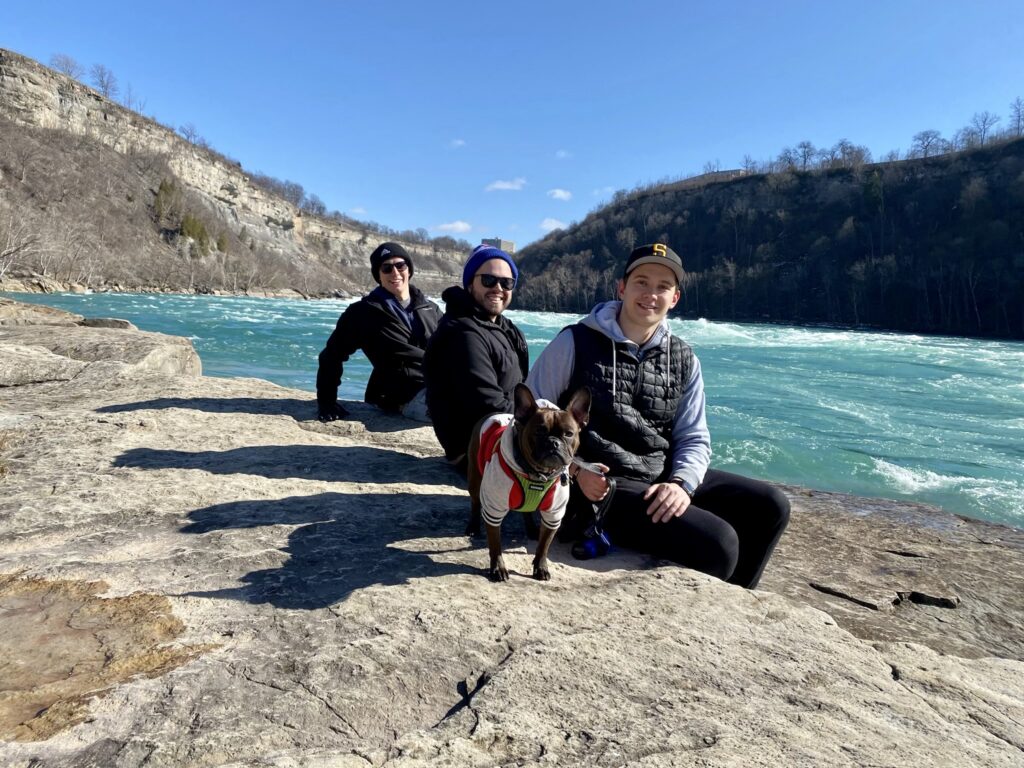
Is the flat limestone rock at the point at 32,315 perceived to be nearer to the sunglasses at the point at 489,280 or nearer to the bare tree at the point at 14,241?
the sunglasses at the point at 489,280

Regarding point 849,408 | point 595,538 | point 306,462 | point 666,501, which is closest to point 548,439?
point 666,501

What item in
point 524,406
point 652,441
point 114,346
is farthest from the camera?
point 114,346

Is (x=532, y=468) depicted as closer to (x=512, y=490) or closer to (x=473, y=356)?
(x=512, y=490)

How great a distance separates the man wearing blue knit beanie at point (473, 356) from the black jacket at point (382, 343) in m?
1.42

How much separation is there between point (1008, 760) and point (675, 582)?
1.28 meters

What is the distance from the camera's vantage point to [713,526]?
301 cm

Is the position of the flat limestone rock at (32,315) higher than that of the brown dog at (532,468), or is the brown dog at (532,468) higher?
the flat limestone rock at (32,315)

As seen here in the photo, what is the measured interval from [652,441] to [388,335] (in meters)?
2.99

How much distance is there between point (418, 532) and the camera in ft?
10.5

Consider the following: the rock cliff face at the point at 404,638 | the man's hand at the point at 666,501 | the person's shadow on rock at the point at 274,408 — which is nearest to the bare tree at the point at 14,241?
the person's shadow on rock at the point at 274,408

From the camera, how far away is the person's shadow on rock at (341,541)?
240 cm

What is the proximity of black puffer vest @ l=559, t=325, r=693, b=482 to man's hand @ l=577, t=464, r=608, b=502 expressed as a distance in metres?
0.22

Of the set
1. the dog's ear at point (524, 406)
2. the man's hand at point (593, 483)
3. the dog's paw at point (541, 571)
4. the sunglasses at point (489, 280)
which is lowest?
the dog's paw at point (541, 571)

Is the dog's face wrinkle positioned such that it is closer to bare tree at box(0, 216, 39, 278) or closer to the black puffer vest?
the black puffer vest
